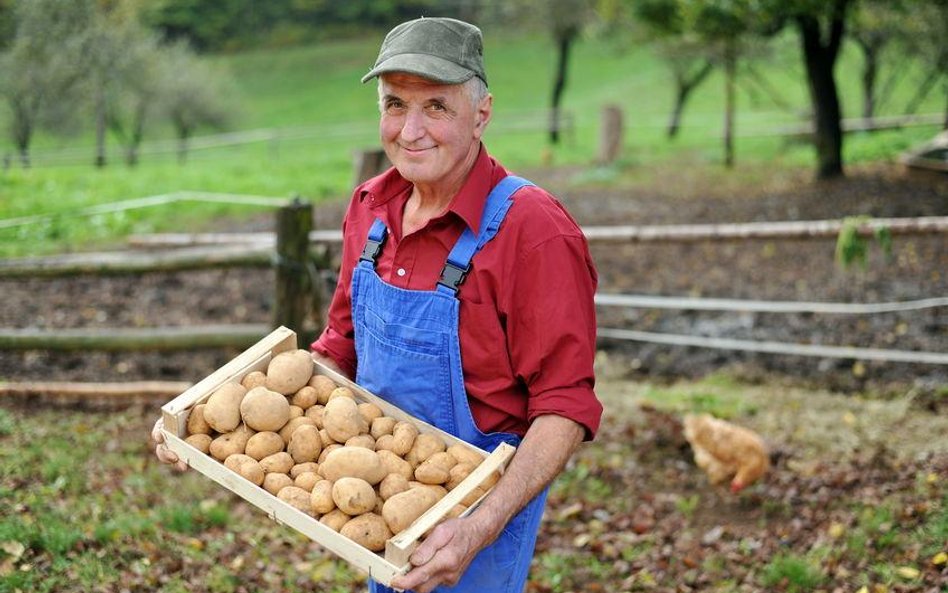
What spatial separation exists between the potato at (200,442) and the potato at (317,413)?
263mm

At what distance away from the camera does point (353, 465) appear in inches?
87.1

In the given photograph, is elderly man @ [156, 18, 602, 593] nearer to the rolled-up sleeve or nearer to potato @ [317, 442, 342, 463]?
the rolled-up sleeve

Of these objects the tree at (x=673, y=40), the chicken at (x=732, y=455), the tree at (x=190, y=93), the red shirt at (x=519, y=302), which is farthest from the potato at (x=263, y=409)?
the tree at (x=190, y=93)

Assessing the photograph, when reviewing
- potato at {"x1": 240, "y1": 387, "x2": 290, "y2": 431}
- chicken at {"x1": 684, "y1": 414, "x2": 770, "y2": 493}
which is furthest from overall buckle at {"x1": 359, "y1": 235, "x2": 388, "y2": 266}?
chicken at {"x1": 684, "y1": 414, "x2": 770, "y2": 493}

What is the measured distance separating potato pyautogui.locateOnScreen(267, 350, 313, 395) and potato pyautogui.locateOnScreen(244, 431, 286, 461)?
0.54 ft

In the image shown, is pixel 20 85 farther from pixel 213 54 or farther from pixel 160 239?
pixel 213 54

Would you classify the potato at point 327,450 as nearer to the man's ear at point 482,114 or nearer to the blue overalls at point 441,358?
the blue overalls at point 441,358

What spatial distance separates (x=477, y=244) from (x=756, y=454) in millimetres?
3193

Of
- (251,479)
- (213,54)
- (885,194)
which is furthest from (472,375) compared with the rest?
(213,54)

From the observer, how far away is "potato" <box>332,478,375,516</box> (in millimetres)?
2137

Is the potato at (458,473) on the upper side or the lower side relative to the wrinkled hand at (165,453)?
upper

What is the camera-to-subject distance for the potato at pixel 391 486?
2238 mm

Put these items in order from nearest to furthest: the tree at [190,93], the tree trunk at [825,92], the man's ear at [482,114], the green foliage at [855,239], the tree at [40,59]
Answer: the man's ear at [482,114], the green foliage at [855,239], the tree trunk at [825,92], the tree at [40,59], the tree at [190,93]

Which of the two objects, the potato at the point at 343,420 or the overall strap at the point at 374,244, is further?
the overall strap at the point at 374,244
